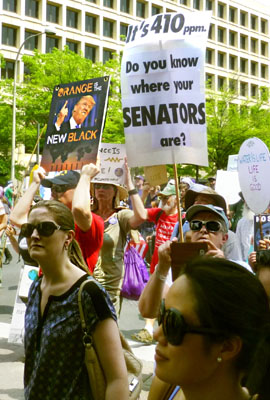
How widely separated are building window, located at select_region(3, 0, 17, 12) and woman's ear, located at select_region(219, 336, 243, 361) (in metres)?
54.0

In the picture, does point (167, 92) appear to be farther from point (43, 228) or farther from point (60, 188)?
point (43, 228)

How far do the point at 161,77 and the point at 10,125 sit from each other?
107ft

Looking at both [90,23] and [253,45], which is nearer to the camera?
[90,23]

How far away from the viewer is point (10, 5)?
174 feet

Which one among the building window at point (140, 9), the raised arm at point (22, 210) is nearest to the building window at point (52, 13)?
the building window at point (140, 9)

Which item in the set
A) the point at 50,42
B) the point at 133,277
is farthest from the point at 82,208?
the point at 50,42

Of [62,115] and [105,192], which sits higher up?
[62,115]

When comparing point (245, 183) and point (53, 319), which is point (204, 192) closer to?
point (53, 319)

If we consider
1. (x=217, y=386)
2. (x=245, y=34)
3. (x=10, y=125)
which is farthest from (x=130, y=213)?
(x=245, y=34)

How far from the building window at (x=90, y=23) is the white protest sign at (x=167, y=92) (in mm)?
56109

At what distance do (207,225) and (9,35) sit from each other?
51903 millimetres

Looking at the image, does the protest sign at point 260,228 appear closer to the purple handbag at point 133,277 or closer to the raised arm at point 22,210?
the purple handbag at point 133,277

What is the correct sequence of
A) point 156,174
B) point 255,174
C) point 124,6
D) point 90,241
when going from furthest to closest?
point 124,6, point 255,174, point 156,174, point 90,241

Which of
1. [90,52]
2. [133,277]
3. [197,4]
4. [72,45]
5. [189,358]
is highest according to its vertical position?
→ [197,4]
